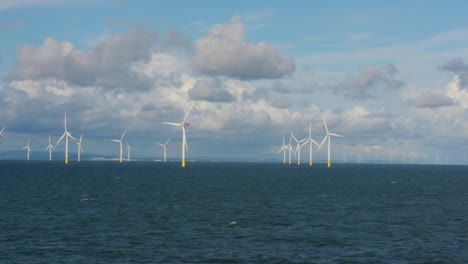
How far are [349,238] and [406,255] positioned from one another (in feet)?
36.6

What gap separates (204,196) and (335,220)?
47917mm

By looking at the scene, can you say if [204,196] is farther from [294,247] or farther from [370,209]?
[294,247]

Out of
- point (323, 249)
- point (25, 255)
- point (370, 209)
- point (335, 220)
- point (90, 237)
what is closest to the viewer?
point (25, 255)

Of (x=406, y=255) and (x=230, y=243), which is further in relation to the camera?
(x=230, y=243)

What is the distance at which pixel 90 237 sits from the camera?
6862cm

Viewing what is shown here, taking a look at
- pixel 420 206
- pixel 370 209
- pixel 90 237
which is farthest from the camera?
pixel 420 206

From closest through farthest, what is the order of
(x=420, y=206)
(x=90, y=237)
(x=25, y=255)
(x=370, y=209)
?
(x=25, y=255) < (x=90, y=237) < (x=370, y=209) < (x=420, y=206)

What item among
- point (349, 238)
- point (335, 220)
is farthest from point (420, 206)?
point (349, 238)

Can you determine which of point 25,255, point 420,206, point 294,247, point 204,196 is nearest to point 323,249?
point 294,247

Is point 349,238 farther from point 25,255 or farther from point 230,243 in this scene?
point 25,255

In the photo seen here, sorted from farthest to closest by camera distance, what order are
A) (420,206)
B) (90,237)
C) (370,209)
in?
1. (420,206)
2. (370,209)
3. (90,237)

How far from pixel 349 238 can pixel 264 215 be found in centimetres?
2411

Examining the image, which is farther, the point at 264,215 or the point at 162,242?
the point at 264,215

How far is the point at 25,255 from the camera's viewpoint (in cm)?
5784
